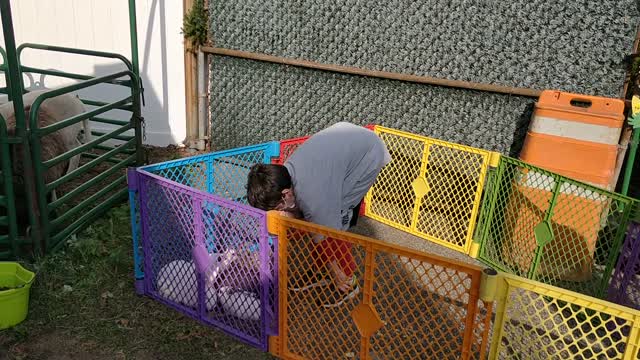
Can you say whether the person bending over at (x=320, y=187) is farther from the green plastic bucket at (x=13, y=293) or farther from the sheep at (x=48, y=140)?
the sheep at (x=48, y=140)

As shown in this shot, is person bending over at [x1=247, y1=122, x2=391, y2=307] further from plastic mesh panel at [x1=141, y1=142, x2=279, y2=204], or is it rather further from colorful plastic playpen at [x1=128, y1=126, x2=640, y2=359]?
plastic mesh panel at [x1=141, y1=142, x2=279, y2=204]

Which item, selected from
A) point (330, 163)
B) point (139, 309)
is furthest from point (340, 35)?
point (139, 309)

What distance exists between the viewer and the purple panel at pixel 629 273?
12.0 ft

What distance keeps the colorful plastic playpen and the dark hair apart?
118 mm

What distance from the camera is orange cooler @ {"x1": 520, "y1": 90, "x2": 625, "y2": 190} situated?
434cm

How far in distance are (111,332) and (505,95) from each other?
161 inches

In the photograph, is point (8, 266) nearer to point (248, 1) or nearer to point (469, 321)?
point (469, 321)

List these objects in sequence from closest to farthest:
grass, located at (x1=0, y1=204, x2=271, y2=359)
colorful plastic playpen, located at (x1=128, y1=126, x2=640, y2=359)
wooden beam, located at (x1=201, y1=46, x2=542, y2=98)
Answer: colorful plastic playpen, located at (x1=128, y1=126, x2=640, y2=359) < grass, located at (x1=0, y1=204, x2=271, y2=359) < wooden beam, located at (x1=201, y1=46, x2=542, y2=98)

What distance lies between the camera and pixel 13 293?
339cm

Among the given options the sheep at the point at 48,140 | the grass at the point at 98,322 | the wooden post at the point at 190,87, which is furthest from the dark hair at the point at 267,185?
the wooden post at the point at 190,87

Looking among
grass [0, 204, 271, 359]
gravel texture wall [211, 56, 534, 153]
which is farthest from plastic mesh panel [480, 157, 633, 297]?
grass [0, 204, 271, 359]

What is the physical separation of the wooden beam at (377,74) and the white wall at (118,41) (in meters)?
0.61

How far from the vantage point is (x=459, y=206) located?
511cm

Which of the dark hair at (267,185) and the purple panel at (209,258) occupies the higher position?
the dark hair at (267,185)
